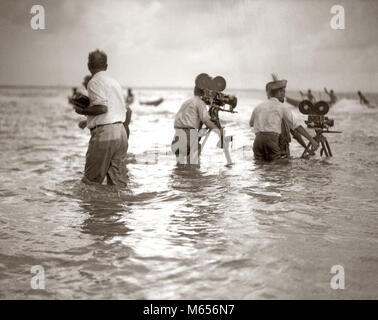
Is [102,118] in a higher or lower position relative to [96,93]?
lower

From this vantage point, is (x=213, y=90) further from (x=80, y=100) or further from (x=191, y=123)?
(x=80, y=100)

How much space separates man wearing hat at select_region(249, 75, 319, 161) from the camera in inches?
318

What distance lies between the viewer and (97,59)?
5680mm

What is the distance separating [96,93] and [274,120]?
3.64 m

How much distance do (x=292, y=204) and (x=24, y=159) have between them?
6092 mm

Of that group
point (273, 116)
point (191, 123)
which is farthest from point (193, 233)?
point (273, 116)

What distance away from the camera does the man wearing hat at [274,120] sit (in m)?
8.09

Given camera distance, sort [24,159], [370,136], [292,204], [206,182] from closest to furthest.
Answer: [292,204] → [206,182] → [24,159] → [370,136]

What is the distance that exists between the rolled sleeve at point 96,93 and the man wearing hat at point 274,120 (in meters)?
3.39

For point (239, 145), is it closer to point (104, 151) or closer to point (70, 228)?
point (104, 151)

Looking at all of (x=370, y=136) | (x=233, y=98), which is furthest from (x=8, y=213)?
(x=370, y=136)

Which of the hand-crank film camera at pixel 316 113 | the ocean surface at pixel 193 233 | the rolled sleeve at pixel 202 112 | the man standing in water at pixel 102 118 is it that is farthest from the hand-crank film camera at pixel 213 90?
the man standing in water at pixel 102 118

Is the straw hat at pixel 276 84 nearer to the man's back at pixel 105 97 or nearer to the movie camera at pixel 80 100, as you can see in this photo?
the man's back at pixel 105 97

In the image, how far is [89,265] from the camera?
355 centimetres
